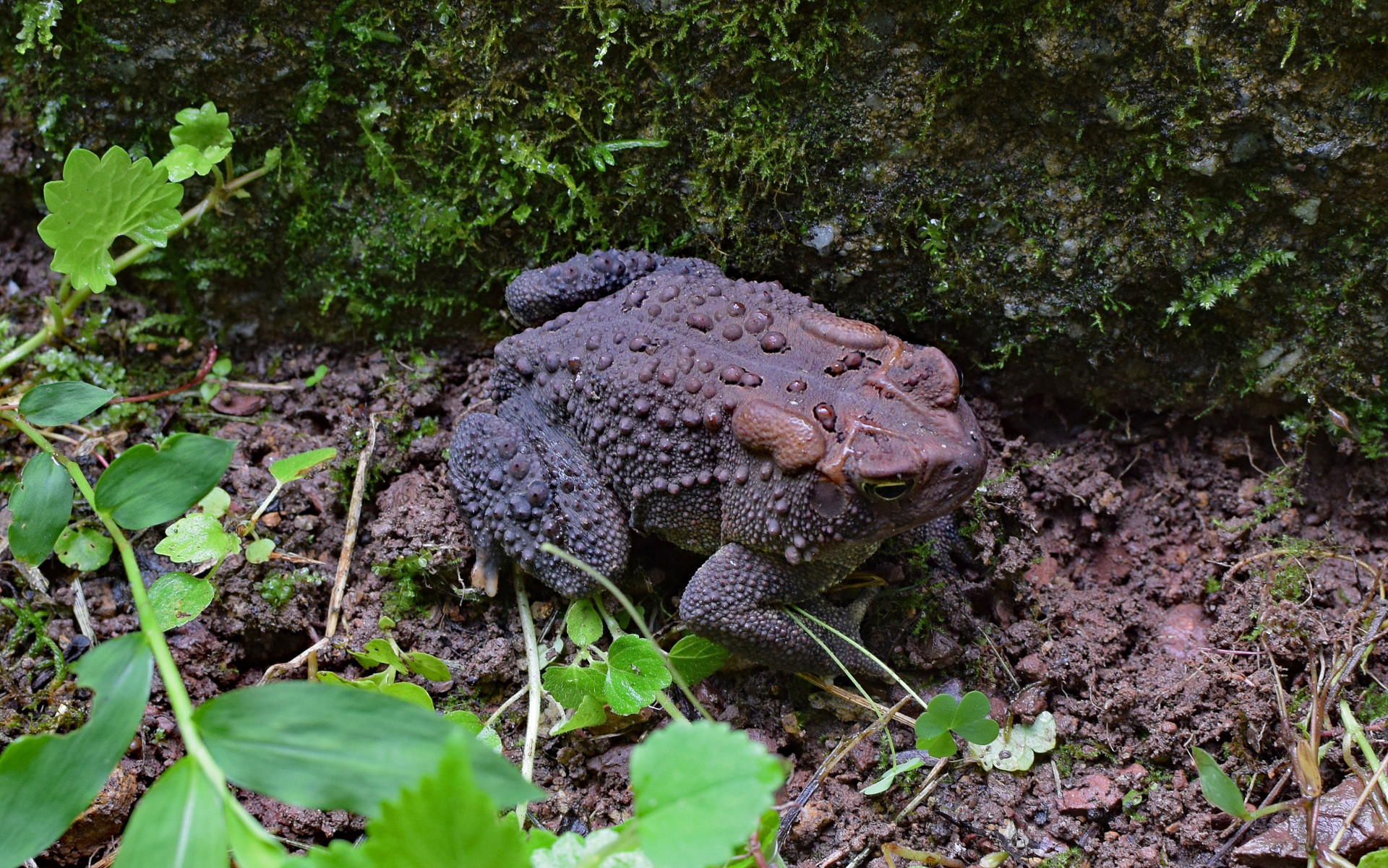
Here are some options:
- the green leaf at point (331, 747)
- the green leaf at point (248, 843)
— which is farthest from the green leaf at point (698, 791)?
the green leaf at point (248, 843)

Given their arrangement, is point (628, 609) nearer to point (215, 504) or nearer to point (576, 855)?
point (576, 855)

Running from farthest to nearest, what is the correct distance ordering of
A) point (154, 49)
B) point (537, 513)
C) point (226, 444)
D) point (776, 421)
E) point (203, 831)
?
point (154, 49)
point (537, 513)
point (776, 421)
point (226, 444)
point (203, 831)

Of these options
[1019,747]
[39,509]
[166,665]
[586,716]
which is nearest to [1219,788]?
[1019,747]

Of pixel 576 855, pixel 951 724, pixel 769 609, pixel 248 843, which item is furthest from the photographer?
pixel 769 609

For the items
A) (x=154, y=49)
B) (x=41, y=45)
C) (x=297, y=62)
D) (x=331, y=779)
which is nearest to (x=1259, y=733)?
(x=331, y=779)

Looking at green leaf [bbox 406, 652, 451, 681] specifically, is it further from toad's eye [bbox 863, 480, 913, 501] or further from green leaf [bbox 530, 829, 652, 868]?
toad's eye [bbox 863, 480, 913, 501]

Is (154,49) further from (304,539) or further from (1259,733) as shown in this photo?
(1259,733)

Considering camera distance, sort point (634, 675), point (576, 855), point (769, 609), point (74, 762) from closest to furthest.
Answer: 1. point (74, 762)
2. point (576, 855)
3. point (634, 675)
4. point (769, 609)
